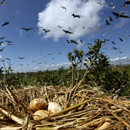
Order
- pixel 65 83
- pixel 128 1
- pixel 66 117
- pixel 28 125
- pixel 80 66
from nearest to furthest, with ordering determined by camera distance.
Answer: pixel 28 125, pixel 128 1, pixel 66 117, pixel 80 66, pixel 65 83

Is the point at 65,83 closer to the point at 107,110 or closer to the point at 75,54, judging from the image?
the point at 75,54

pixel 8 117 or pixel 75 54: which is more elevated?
pixel 75 54

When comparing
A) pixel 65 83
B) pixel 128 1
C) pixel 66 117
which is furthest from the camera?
pixel 65 83

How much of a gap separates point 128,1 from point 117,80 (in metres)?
2.34

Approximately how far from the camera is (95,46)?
8.38 feet

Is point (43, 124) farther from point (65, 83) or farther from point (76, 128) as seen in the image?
point (65, 83)

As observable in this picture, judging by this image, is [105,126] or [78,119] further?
[78,119]

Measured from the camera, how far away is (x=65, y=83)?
3764mm

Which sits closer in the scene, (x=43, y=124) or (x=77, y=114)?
(x=43, y=124)

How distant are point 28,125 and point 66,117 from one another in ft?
1.52

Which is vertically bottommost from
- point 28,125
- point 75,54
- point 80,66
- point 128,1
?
point 28,125

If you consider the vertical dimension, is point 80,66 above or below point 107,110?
above

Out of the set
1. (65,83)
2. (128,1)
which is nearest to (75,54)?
(65,83)

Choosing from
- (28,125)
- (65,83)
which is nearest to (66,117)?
(28,125)
